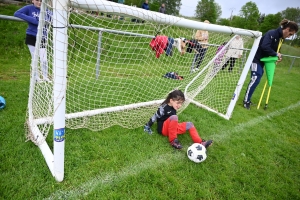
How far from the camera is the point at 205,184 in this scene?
2.16 metres

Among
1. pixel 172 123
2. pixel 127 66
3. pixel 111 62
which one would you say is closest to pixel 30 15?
pixel 127 66

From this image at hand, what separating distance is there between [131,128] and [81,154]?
89 centimetres

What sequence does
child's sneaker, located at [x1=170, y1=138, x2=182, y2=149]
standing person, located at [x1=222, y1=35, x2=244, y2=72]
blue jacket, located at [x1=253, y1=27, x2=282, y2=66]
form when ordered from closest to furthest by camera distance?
child's sneaker, located at [x1=170, y1=138, x2=182, y2=149]
standing person, located at [x1=222, y1=35, x2=244, y2=72]
blue jacket, located at [x1=253, y1=27, x2=282, y2=66]

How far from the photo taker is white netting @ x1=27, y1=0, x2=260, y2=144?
1921 mm

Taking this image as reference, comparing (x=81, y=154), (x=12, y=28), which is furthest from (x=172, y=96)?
(x=12, y=28)

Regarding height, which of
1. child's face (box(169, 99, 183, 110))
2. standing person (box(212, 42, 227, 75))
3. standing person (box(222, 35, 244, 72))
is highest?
standing person (box(222, 35, 244, 72))

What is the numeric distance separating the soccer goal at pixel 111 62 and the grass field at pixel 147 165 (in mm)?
173

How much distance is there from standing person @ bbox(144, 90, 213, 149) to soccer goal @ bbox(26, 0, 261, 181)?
0.41 meters

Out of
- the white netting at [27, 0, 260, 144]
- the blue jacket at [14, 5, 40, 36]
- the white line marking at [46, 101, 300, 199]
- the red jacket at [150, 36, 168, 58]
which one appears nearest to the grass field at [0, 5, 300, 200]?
the white line marking at [46, 101, 300, 199]

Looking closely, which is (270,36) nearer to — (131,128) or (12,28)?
(131,128)

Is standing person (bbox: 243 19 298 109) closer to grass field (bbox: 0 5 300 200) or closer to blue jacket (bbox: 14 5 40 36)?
grass field (bbox: 0 5 300 200)

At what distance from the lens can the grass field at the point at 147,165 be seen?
1.88m

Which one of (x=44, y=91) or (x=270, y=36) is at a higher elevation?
(x=270, y=36)

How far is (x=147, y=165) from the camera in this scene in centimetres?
228
